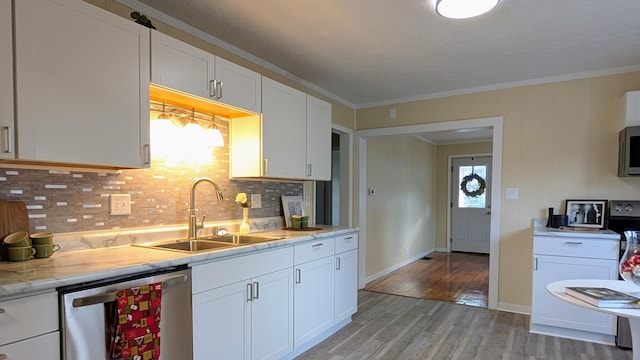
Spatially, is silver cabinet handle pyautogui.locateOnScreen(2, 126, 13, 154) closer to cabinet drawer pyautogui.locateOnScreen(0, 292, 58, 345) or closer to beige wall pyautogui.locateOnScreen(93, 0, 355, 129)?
cabinet drawer pyautogui.locateOnScreen(0, 292, 58, 345)

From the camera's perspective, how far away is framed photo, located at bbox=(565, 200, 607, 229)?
3338mm

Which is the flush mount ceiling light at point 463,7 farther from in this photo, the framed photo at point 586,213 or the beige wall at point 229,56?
the framed photo at point 586,213

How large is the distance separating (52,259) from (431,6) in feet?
8.04

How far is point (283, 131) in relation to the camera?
2936 mm

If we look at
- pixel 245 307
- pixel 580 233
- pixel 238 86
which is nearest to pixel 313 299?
pixel 245 307

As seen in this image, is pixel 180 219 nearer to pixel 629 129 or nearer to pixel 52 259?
pixel 52 259

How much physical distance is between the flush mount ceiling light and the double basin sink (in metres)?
1.79

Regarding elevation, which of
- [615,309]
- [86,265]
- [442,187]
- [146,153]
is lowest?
[615,309]

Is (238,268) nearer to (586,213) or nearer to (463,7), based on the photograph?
(463,7)

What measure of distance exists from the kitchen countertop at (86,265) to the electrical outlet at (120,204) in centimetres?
20

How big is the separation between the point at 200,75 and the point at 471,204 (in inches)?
250

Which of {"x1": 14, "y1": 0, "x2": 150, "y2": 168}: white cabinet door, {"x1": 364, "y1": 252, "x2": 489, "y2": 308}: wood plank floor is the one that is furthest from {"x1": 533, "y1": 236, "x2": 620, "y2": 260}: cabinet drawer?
{"x1": 14, "y1": 0, "x2": 150, "y2": 168}: white cabinet door

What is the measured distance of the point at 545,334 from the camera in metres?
3.18

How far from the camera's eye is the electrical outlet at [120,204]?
2088mm
